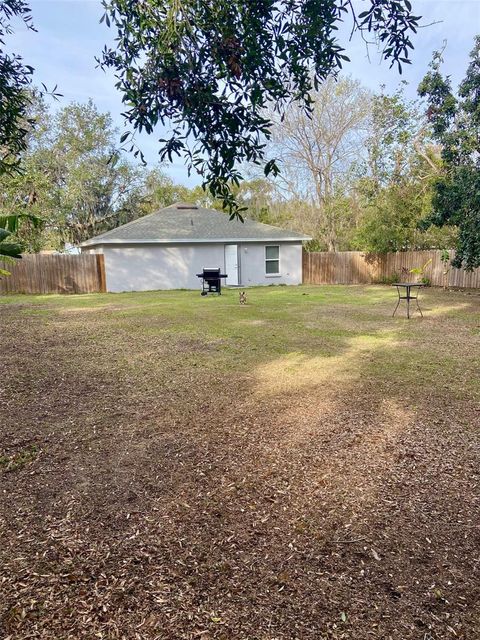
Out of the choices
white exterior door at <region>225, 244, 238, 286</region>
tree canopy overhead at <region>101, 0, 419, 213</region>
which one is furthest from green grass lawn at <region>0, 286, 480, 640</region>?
white exterior door at <region>225, 244, 238, 286</region>

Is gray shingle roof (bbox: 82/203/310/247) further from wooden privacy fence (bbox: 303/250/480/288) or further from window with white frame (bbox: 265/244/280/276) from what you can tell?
wooden privacy fence (bbox: 303/250/480/288)

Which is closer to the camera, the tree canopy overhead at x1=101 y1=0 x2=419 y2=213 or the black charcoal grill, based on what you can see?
the tree canopy overhead at x1=101 y1=0 x2=419 y2=213

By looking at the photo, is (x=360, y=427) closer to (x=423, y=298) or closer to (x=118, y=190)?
(x=423, y=298)

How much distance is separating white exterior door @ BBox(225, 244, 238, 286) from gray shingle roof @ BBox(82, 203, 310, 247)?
17.7 inches

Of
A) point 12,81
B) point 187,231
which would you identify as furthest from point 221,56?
point 187,231

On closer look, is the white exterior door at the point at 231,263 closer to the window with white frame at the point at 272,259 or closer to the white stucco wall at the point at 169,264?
the white stucco wall at the point at 169,264

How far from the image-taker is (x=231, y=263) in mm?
18422

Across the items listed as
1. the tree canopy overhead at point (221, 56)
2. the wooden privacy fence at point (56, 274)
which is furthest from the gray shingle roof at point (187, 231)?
the tree canopy overhead at point (221, 56)

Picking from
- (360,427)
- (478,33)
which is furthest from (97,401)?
(478,33)

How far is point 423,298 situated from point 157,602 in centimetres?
1348

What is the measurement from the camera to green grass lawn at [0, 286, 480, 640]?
1720 millimetres

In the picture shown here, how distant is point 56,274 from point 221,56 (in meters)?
16.4

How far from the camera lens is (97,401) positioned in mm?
4234

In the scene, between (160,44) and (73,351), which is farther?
(73,351)
